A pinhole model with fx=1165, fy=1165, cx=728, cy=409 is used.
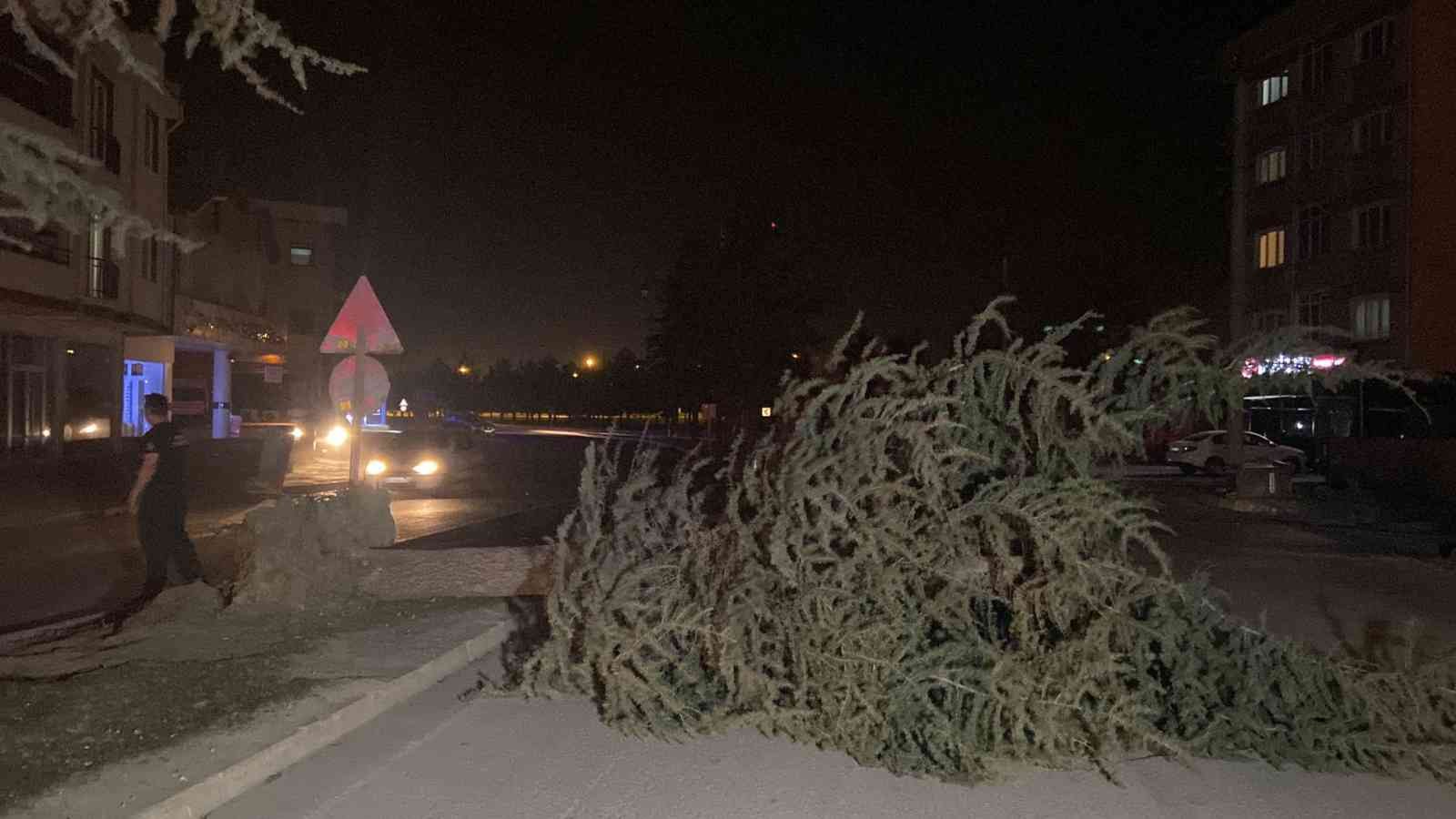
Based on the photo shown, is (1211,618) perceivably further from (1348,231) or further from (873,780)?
(1348,231)

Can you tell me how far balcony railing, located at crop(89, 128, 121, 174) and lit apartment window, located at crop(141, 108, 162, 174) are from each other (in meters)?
2.15

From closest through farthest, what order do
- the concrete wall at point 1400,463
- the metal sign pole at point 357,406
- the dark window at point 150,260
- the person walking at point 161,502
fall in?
the person walking at point 161,502 < the metal sign pole at point 357,406 < the concrete wall at point 1400,463 < the dark window at point 150,260

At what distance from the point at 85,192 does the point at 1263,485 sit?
22181mm

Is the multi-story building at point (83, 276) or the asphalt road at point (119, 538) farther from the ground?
the multi-story building at point (83, 276)

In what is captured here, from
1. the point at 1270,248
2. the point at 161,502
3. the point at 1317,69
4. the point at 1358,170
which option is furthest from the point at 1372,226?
the point at 161,502

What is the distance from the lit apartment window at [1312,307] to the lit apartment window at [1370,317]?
1197 millimetres

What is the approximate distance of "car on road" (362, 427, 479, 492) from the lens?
25.9m

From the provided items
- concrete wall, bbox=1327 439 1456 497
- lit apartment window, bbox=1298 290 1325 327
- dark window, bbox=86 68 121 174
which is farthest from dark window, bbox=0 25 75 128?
lit apartment window, bbox=1298 290 1325 327

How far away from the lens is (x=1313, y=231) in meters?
41.1

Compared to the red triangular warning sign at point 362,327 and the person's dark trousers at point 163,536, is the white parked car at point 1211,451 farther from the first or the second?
the person's dark trousers at point 163,536

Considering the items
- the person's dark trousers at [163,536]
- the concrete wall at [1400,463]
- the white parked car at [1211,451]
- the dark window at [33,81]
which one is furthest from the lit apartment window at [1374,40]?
the person's dark trousers at [163,536]

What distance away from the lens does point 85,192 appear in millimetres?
5020

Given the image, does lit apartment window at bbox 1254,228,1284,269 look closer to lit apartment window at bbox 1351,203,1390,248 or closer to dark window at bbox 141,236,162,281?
lit apartment window at bbox 1351,203,1390,248

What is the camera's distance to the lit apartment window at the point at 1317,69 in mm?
40281
